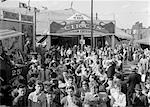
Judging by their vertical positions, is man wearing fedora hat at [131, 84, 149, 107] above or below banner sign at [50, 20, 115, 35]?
below

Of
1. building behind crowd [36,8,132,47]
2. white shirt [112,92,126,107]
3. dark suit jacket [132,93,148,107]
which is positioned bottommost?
dark suit jacket [132,93,148,107]

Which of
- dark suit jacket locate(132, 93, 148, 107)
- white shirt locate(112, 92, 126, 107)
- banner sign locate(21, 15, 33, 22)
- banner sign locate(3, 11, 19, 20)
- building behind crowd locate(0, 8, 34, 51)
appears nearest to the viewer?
white shirt locate(112, 92, 126, 107)

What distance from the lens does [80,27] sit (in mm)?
24797

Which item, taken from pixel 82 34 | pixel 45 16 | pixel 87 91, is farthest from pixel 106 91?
pixel 45 16

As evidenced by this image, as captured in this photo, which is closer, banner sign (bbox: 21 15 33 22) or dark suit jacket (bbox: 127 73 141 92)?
dark suit jacket (bbox: 127 73 141 92)

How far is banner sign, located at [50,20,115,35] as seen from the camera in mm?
24422

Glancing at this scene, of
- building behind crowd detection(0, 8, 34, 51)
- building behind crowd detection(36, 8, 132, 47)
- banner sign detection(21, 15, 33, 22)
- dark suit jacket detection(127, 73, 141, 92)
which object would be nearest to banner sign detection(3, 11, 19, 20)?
building behind crowd detection(0, 8, 34, 51)

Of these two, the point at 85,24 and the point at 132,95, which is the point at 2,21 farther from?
the point at 85,24

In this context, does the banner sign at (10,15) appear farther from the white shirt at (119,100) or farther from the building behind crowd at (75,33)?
the building behind crowd at (75,33)

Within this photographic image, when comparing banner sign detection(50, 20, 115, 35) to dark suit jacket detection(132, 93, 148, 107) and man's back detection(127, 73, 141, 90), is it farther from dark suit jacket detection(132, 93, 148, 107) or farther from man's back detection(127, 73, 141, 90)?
dark suit jacket detection(132, 93, 148, 107)

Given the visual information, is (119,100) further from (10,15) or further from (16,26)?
(16,26)

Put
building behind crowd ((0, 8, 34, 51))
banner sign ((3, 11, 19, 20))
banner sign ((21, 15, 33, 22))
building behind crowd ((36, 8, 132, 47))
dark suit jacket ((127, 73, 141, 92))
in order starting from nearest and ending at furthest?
dark suit jacket ((127, 73, 141, 92)) < building behind crowd ((0, 8, 34, 51)) < banner sign ((3, 11, 19, 20)) < banner sign ((21, 15, 33, 22)) < building behind crowd ((36, 8, 132, 47))

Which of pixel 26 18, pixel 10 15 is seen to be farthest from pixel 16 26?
pixel 26 18

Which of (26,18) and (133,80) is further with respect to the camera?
(26,18)
